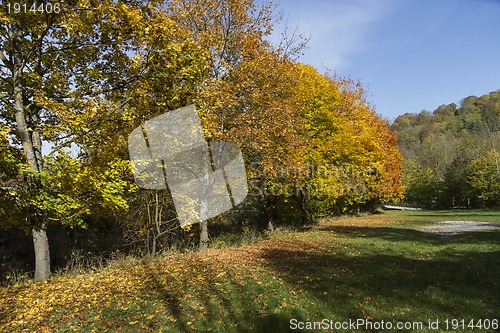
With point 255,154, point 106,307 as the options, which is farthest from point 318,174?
point 106,307

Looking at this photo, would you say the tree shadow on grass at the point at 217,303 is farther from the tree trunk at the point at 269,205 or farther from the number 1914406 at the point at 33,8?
the tree trunk at the point at 269,205

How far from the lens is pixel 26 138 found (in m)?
8.66

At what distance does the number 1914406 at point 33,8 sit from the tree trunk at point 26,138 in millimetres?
822

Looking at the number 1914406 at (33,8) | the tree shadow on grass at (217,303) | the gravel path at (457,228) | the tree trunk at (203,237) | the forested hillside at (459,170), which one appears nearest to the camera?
the tree shadow on grass at (217,303)

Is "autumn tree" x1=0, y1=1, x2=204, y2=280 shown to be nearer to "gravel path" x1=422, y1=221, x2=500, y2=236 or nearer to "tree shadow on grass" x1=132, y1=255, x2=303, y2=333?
"tree shadow on grass" x1=132, y1=255, x2=303, y2=333

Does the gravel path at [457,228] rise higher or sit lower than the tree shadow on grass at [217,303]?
lower

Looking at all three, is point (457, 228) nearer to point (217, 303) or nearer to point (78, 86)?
point (217, 303)

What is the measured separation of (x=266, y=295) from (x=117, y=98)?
7.28 metres

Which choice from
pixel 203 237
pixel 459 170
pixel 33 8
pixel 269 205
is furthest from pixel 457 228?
pixel 459 170

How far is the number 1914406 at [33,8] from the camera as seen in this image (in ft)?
26.4

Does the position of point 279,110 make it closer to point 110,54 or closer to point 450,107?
point 110,54

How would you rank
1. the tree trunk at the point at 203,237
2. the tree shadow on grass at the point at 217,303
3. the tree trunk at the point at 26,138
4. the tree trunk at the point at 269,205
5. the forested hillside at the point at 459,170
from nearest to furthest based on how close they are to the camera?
the tree shadow on grass at the point at 217,303 < the tree trunk at the point at 26,138 < the tree trunk at the point at 203,237 < the tree trunk at the point at 269,205 < the forested hillside at the point at 459,170

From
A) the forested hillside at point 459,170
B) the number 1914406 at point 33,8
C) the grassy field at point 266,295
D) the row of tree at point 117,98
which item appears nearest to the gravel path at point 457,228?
the grassy field at point 266,295

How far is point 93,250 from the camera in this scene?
16.8m
